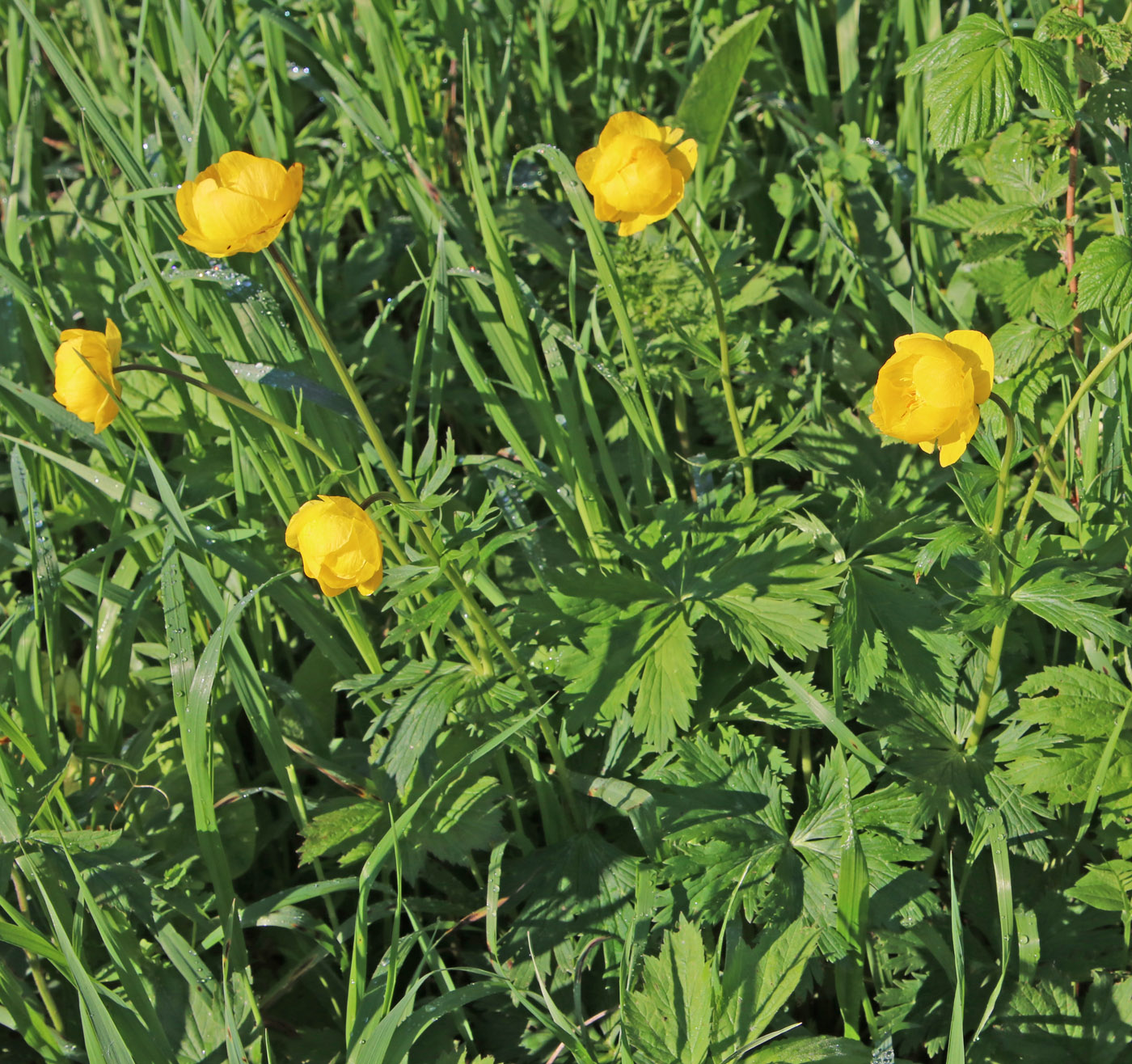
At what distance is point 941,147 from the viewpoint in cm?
167

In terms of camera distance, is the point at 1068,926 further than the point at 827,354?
No

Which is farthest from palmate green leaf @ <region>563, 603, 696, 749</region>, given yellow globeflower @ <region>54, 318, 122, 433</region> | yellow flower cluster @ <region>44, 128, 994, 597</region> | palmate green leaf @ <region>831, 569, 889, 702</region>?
yellow globeflower @ <region>54, 318, 122, 433</region>

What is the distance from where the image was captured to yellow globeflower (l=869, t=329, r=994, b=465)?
4.07ft

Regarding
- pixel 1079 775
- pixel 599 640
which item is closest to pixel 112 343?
pixel 599 640

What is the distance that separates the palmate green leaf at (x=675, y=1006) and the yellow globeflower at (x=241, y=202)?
1.12 m

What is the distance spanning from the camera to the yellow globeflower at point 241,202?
49.7 inches

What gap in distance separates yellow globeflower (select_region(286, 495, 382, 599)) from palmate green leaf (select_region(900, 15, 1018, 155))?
1147 mm

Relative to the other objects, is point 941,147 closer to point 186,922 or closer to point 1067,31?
point 1067,31

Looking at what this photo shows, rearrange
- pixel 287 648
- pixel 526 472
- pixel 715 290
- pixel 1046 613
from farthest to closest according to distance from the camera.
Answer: pixel 287 648 < pixel 526 472 < pixel 715 290 < pixel 1046 613

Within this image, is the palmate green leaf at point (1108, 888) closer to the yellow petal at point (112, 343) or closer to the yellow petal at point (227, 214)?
the yellow petal at point (227, 214)

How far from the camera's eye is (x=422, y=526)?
5.60 feet

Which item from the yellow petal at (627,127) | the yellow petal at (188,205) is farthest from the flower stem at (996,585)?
the yellow petal at (188,205)

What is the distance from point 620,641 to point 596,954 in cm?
55

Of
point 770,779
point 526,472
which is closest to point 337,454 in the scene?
point 526,472
